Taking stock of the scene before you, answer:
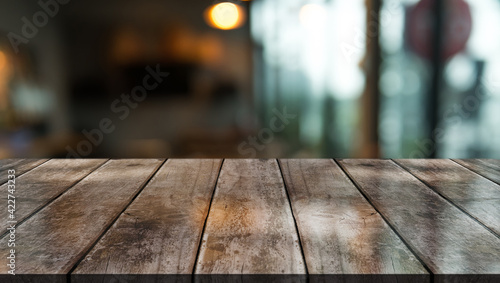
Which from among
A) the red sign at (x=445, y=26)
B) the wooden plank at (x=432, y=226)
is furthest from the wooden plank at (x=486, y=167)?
the red sign at (x=445, y=26)

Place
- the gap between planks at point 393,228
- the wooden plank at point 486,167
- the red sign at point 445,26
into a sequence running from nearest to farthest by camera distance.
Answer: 1. the gap between planks at point 393,228
2. the wooden plank at point 486,167
3. the red sign at point 445,26

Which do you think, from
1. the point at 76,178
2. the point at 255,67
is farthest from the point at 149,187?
the point at 255,67

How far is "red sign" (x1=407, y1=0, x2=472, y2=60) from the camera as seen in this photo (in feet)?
10.00

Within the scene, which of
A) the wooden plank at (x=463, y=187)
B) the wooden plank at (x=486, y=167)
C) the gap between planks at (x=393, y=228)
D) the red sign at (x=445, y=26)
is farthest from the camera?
the red sign at (x=445, y=26)

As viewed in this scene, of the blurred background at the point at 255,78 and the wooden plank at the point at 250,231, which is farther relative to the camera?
the blurred background at the point at 255,78

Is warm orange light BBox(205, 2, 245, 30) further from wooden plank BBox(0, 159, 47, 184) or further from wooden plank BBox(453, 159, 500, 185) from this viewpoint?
wooden plank BBox(453, 159, 500, 185)

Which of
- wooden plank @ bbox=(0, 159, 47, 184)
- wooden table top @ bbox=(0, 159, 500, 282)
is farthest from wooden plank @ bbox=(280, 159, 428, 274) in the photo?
wooden plank @ bbox=(0, 159, 47, 184)

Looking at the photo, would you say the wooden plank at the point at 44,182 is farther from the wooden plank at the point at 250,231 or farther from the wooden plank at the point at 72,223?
the wooden plank at the point at 250,231

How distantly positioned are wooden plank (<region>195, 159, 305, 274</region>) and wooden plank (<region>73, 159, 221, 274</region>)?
26 millimetres

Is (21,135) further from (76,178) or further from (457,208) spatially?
(457,208)

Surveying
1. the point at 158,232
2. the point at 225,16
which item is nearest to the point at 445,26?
the point at 225,16

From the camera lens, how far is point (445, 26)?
3068mm

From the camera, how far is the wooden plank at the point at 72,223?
80 cm

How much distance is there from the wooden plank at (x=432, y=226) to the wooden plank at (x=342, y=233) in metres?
0.03
